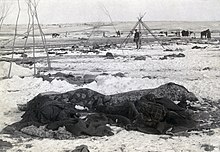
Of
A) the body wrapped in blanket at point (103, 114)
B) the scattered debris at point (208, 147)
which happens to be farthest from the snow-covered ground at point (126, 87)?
the body wrapped in blanket at point (103, 114)

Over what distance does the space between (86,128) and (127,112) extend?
1.17m

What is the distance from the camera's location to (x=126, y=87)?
9.70 metres

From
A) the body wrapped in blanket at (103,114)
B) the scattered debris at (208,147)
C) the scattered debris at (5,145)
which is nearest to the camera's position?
the scattered debris at (208,147)

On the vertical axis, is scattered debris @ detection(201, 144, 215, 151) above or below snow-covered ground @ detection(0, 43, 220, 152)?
below

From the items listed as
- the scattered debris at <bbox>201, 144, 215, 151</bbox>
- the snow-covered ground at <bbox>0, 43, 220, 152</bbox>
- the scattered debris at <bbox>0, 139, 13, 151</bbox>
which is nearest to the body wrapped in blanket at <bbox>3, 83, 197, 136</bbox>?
the snow-covered ground at <bbox>0, 43, 220, 152</bbox>

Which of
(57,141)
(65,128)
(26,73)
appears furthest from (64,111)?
(26,73)

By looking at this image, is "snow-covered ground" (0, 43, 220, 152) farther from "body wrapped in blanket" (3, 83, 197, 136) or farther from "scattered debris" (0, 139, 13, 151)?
"body wrapped in blanket" (3, 83, 197, 136)

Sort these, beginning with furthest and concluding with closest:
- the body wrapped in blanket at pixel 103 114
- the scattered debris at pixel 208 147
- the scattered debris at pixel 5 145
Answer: the body wrapped in blanket at pixel 103 114, the scattered debris at pixel 5 145, the scattered debris at pixel 208 147

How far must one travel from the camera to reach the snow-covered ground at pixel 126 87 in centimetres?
559

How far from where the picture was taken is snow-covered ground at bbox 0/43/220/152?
5.59m

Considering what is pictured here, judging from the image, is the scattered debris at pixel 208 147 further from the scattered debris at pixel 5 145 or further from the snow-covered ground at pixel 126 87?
the scattered debris at pixel 5 145

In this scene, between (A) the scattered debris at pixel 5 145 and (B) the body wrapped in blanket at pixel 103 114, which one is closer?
(A) the scattered debris at pixel 5 145

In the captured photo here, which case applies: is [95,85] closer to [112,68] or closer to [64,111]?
[64,111]

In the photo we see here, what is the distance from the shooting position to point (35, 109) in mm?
7211
